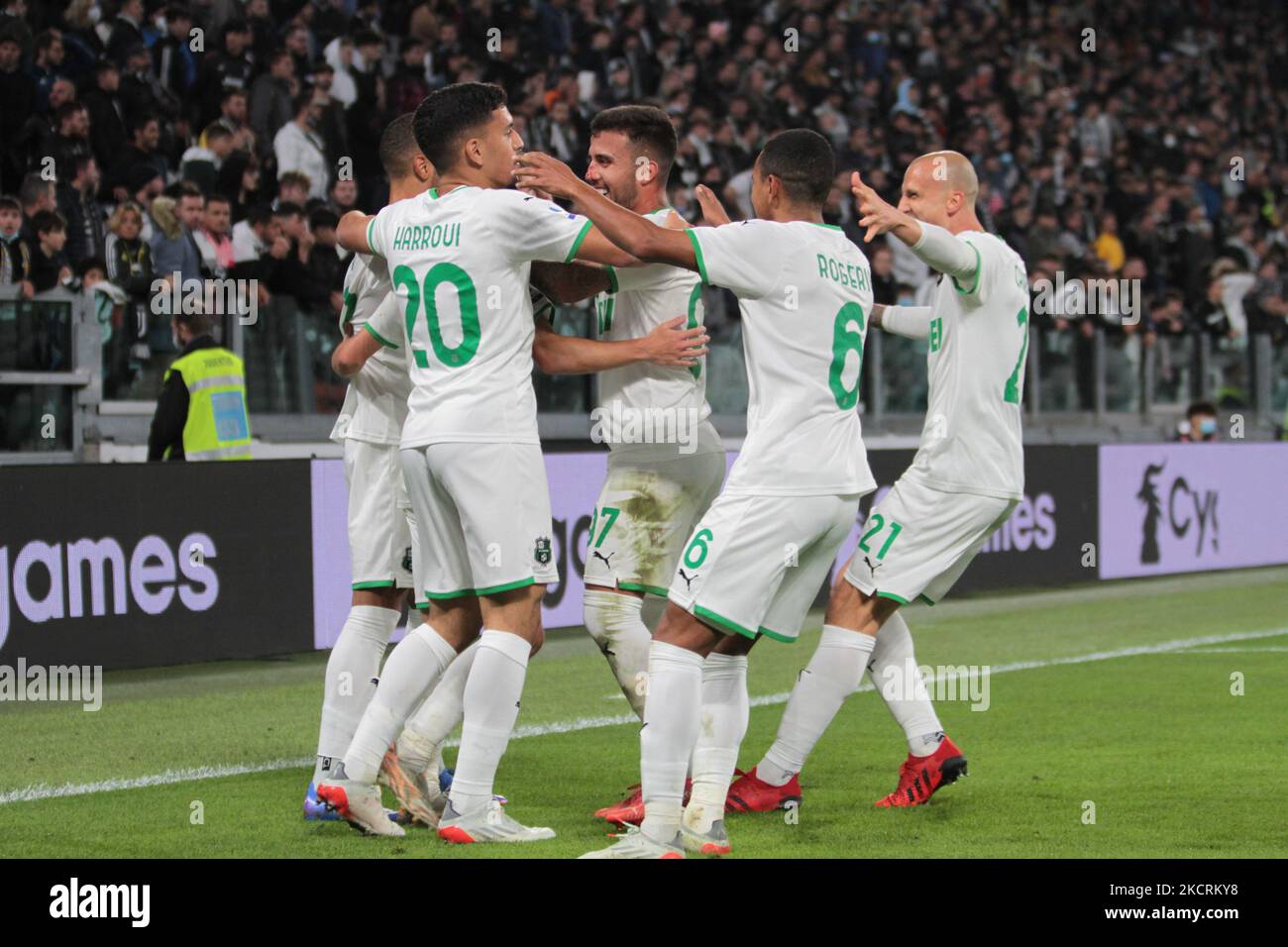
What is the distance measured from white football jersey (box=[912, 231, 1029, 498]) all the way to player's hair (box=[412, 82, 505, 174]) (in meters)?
1.87

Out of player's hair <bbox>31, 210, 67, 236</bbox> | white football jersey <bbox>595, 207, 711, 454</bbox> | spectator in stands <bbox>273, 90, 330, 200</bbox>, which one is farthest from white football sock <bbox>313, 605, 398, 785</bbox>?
spectator in stands <bbox>273, 90, 330, 200</bbox>

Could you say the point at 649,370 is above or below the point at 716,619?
above

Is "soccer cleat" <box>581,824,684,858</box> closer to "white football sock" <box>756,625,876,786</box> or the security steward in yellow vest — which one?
"white football sock" <box>756,625,876,786</box>

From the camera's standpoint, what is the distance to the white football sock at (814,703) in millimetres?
5988

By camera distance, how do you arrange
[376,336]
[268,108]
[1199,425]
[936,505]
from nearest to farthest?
1. [376,336]
2. [936,505]
3. [268,108]
4. [1199,425]

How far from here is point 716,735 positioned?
5387 mm

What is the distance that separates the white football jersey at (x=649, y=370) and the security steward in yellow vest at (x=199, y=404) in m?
5.17

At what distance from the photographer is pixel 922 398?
51.3 ft

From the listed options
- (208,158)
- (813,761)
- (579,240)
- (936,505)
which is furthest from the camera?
(208,158)

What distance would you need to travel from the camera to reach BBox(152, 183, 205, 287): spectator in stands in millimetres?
11477

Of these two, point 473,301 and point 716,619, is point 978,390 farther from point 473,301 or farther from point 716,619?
point 473,301

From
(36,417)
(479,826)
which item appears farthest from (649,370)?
(36,417)

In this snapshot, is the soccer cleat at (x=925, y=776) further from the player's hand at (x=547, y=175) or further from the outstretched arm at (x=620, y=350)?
the player's hand at (x=547, y=175)

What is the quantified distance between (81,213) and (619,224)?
7.44 metres
